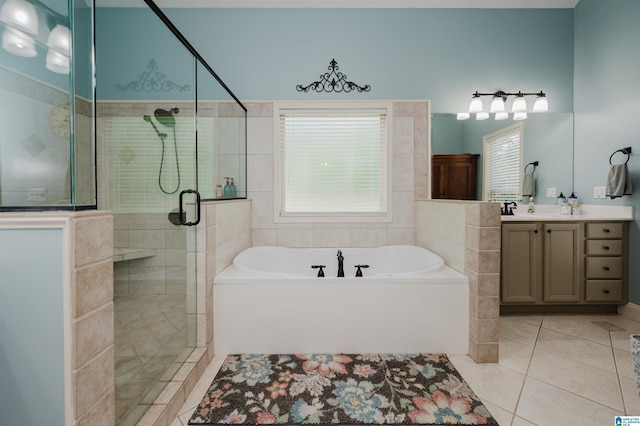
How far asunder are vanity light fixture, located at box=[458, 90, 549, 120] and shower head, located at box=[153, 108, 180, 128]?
101 inches

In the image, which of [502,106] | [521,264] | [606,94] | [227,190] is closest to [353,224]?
[227,190]

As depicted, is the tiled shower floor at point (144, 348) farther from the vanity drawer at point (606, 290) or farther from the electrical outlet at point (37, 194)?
the vanity drawer at point (606, 290)

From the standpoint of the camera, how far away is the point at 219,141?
220 cm

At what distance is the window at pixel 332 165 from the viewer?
289 cm

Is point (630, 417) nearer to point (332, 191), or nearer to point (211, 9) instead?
point (332, 191)

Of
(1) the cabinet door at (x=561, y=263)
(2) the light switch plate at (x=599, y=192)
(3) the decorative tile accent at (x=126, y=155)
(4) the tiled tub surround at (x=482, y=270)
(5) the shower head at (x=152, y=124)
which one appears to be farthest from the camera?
(2) the light switch plate at (x=599, y=192)

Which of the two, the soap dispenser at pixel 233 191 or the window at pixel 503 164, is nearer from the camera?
the soap dispenser at pixel 233 191

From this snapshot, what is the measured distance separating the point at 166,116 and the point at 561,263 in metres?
3.23

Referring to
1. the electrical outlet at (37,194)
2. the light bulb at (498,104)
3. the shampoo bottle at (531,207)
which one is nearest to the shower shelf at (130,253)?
the electrical outlet at (37,194)

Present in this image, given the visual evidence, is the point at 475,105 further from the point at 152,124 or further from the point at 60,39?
the point at 60,39

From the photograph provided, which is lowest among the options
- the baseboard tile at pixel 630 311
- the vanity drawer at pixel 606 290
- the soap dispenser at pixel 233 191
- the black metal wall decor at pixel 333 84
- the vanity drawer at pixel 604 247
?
the baseboard tile at pixel 630 311

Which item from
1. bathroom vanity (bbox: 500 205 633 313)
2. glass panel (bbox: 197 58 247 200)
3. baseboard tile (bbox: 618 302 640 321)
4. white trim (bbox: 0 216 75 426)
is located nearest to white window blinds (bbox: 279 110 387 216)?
glass panel (bbox: 197 58 247 200)

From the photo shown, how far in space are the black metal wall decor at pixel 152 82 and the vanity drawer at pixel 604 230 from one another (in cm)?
338

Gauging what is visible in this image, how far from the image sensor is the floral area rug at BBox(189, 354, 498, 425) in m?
1.36
